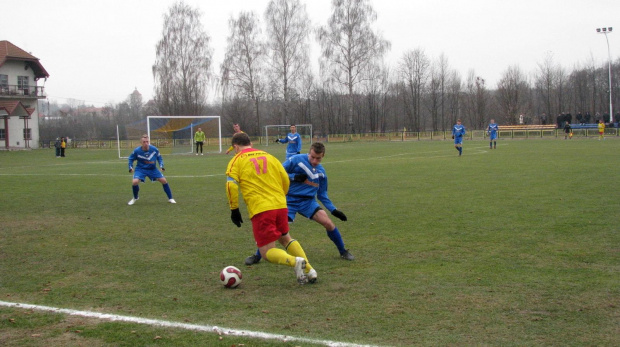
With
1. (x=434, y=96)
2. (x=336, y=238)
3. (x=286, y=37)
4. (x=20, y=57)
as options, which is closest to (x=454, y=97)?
(x=434, y=96)

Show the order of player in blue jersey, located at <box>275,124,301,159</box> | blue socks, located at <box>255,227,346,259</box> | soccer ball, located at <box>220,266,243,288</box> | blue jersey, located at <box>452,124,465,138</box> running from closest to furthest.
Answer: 1. soccer ball, located at <box>220,266,243,288</box>
2. blue socks, located at <box>255,227,346,259</box>
3. player in blue jersey, located at <box>275,124,301,159</box>
4. blue jersey, located at <box>452,124,465,138</box>

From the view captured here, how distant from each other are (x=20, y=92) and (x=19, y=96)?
4.97 feet

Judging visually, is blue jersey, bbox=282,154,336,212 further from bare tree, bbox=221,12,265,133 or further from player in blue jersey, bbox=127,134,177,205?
bare tree, bbox=221,12,265,133

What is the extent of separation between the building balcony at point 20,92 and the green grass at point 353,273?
51.2 meters

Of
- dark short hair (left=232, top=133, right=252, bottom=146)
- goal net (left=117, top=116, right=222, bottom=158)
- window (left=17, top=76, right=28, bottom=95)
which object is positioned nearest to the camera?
dark short hair (left=232, top=133, right=252, bottom=146)

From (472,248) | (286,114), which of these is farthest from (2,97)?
(472,248)

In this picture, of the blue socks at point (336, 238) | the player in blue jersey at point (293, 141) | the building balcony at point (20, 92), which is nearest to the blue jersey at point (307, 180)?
the blue socks at point (336, 238)

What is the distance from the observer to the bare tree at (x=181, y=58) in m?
60.1

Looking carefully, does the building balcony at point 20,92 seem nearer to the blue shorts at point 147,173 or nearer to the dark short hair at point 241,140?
the blue shorts at point 147,173

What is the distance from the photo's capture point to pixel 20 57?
57.4 m

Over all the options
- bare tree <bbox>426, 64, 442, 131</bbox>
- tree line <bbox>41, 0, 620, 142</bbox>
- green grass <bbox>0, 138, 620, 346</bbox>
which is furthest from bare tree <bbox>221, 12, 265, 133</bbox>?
green grass <bbox>0, 138, 620, 346</bbox>

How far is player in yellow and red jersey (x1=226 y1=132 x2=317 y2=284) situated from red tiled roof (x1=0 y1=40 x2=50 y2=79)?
198 feet

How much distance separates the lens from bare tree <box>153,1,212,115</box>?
6009 cm

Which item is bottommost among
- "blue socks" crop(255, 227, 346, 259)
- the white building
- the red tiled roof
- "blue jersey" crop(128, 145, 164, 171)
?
"blue socks" crop(255, 227, 346, 259)
